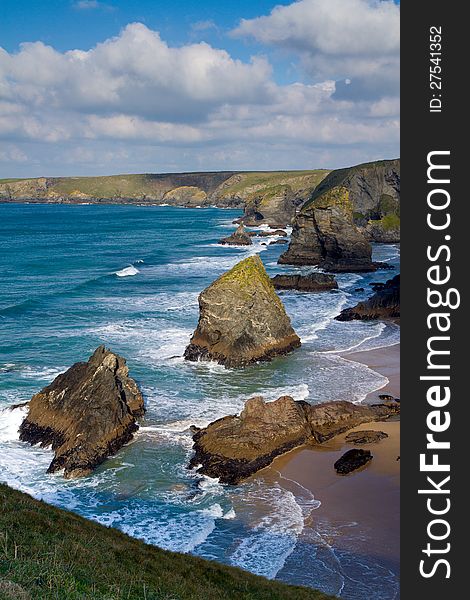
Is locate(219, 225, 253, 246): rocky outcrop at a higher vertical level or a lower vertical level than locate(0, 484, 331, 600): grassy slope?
higher

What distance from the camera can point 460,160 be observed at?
984cm

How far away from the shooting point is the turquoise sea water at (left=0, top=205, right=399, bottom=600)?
70.3ft

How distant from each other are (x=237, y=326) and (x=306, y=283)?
86.5ft

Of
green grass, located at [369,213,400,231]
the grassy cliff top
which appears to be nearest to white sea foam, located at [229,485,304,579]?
green grass, located at [369,213,400,231]

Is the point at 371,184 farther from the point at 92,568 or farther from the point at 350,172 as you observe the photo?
the point at 92,568

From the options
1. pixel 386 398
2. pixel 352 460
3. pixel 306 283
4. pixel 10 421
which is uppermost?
pixel 306 283

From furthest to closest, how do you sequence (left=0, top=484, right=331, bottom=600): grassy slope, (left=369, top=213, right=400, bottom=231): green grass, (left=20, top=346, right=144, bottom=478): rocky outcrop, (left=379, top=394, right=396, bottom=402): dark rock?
1. (left=369, top=213, right=400, bottom=231): green grass
2. (left=379, top=394, right=396, bottom=402): dark rock
3. (left=20, top=346, right=144, bottom=478): rocky outcrop
4. (left=0, top=484, right=331, bottom=600): grassy slope

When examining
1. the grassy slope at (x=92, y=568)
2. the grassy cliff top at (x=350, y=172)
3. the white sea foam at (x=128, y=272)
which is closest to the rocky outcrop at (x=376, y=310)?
the white sea foam at (x=128, y=272)

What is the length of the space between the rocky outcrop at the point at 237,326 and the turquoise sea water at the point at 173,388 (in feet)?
3.49

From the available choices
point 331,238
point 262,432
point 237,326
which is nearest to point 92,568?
point 262,432

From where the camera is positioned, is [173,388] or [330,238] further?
[330,238]

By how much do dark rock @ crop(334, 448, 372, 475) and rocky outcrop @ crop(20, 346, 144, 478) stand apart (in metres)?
9.90

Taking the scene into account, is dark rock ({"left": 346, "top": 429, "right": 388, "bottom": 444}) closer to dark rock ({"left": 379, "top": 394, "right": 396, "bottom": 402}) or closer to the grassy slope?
dark rock ({"left": 379, "top": 394, "right": 396, "bottom": 402})

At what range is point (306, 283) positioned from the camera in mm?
67500
